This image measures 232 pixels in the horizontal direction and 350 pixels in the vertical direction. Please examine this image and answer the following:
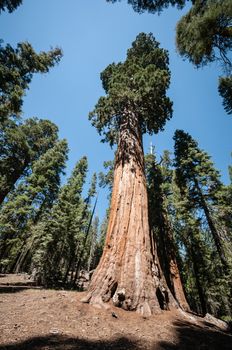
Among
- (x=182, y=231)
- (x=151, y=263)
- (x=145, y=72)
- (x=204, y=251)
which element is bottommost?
(x=151, y=263)

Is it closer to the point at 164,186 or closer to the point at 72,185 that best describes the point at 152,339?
the point at 164,186

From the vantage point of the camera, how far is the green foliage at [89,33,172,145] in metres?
10.4

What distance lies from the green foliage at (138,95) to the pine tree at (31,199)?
8.22 metres

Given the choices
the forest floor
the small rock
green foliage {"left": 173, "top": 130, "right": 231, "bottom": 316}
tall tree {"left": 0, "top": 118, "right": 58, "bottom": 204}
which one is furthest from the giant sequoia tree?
tall tree {"left": 0, "top": 118, "right": 58, "bottom": 204}

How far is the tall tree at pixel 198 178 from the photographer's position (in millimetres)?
12268

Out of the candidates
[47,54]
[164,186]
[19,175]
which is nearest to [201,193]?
[164,186]

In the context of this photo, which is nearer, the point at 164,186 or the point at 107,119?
the point at 107,119

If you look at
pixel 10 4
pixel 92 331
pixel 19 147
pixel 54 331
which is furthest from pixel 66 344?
pixel 19 147

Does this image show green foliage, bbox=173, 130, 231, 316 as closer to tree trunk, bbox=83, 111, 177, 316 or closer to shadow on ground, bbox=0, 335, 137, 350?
tree trunk, bbox=83, 111, 177, 316

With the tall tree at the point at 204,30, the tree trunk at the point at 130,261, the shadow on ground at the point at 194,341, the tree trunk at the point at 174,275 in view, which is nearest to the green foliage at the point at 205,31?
the tall tree at the point at 204,30

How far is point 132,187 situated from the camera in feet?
24.4

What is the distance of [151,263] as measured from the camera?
590 centimetres

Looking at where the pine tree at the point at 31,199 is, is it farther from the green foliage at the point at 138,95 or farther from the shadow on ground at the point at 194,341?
the shadow on ground at the point at 194,341

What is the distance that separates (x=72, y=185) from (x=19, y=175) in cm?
569
